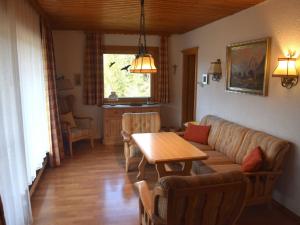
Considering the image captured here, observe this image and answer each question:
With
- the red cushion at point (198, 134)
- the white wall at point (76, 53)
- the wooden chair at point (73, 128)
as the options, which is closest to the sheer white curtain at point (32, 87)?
the wooden chair at point (73, 128)

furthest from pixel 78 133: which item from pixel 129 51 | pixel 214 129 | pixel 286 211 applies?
pixel 286 211

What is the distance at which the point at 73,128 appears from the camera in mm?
5527

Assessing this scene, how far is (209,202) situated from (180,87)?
5068mm

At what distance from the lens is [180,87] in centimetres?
675

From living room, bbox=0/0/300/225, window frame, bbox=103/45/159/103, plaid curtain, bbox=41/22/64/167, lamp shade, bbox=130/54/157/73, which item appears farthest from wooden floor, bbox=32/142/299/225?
window frame, bbox=103/45/159/103

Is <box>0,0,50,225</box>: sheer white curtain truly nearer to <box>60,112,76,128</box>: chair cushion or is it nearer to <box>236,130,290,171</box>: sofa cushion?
<box>60,112,76,128</box>: chair cushion

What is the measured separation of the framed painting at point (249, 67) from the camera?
11.6 feet

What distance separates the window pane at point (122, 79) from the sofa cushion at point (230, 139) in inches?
114

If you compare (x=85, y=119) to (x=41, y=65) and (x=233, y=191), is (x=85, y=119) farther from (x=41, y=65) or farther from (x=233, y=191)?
(x=233, y=191)

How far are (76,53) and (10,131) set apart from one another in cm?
402

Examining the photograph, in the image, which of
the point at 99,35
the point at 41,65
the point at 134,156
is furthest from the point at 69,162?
the point at 99,35

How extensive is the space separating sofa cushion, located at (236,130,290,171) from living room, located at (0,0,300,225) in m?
0.02

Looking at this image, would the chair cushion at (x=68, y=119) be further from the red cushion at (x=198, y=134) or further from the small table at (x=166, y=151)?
the red cushion at (x=198, y=134)

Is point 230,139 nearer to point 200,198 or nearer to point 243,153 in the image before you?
point 243,153
